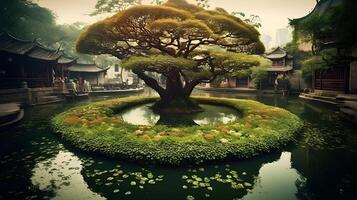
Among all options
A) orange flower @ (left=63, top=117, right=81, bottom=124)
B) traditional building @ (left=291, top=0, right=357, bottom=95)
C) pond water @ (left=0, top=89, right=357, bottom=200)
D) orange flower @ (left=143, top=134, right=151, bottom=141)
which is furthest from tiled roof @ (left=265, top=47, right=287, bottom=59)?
orange flower @ (left=143, top=134, right=151, bottom=141)

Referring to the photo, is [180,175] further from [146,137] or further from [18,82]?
[18,82]

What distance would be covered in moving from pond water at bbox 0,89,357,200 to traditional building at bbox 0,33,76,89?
48.3 ft

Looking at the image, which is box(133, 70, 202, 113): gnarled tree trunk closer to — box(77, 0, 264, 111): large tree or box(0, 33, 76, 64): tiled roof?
box(77, 0, 264, 111): large tree

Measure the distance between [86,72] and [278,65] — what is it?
31109mm

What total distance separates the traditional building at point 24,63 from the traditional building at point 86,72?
8815 mm

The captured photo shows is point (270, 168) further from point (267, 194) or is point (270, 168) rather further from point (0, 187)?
point (0, 187)

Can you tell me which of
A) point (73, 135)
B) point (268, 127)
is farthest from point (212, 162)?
point (73, 135)

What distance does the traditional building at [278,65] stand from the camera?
119ft

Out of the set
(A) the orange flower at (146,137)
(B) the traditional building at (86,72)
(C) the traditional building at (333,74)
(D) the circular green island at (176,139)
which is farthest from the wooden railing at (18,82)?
(C) the traditional building at (333,74)

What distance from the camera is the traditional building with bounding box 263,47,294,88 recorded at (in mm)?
36225

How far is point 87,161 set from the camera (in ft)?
25.1

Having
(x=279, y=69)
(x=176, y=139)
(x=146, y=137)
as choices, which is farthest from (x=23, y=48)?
(x=279, y=69)

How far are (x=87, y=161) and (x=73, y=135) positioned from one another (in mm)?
2249

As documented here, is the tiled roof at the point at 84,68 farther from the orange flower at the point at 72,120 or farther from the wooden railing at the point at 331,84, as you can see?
the wooden railing at the point at 331,84
